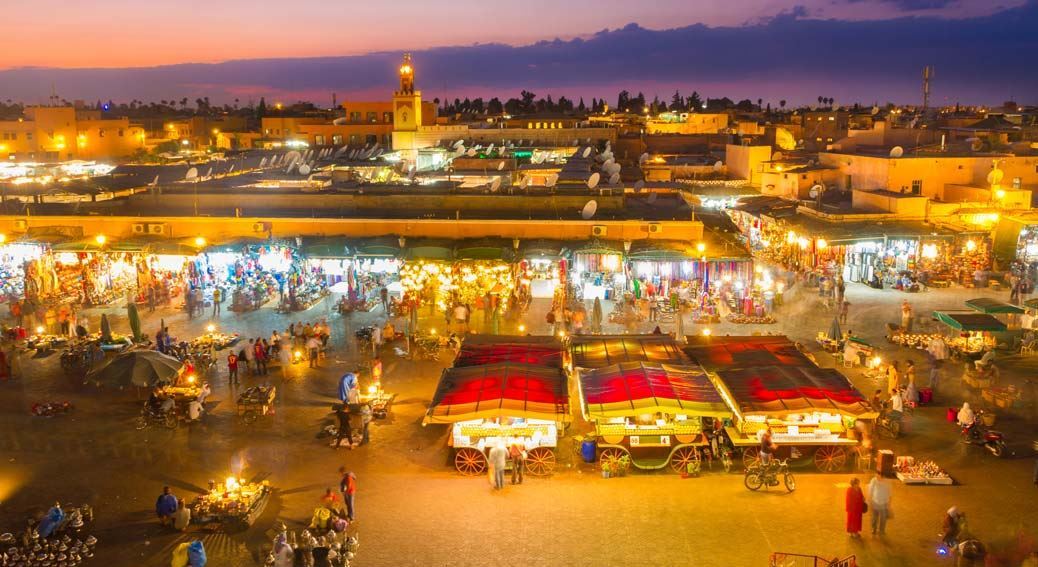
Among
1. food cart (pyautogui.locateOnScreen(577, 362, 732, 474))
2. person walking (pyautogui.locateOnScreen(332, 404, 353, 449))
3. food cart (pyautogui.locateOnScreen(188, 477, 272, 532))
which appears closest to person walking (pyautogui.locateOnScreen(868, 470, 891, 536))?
food cart (pyautogui.locateOnScreen(577, 362, 732, 474))

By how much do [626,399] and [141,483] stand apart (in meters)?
7.68

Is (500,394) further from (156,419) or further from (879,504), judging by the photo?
(156,419)

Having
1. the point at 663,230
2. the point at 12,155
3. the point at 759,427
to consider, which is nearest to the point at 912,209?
the point at 663,230

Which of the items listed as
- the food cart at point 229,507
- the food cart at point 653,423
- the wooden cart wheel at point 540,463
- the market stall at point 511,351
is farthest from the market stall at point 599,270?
the food cart at point 229,507

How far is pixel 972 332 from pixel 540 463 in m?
12.5

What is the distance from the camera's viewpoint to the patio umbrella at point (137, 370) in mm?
14766

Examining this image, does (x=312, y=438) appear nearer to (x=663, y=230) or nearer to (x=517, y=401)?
(x=517, y=401)

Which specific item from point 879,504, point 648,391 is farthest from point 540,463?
point 879,504

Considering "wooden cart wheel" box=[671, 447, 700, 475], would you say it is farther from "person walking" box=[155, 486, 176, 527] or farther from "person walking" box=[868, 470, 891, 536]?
"person walking" box=[155, 486, 176, 527]

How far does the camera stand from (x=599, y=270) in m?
23.0

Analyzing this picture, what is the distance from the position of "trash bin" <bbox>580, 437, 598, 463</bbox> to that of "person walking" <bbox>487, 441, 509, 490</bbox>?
1.51 metres

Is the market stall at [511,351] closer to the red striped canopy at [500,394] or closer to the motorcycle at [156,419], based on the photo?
the red striped canopy at [500,394]

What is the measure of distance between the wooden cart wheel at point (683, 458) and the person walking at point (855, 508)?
2603 mm

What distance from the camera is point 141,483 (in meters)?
12.3
